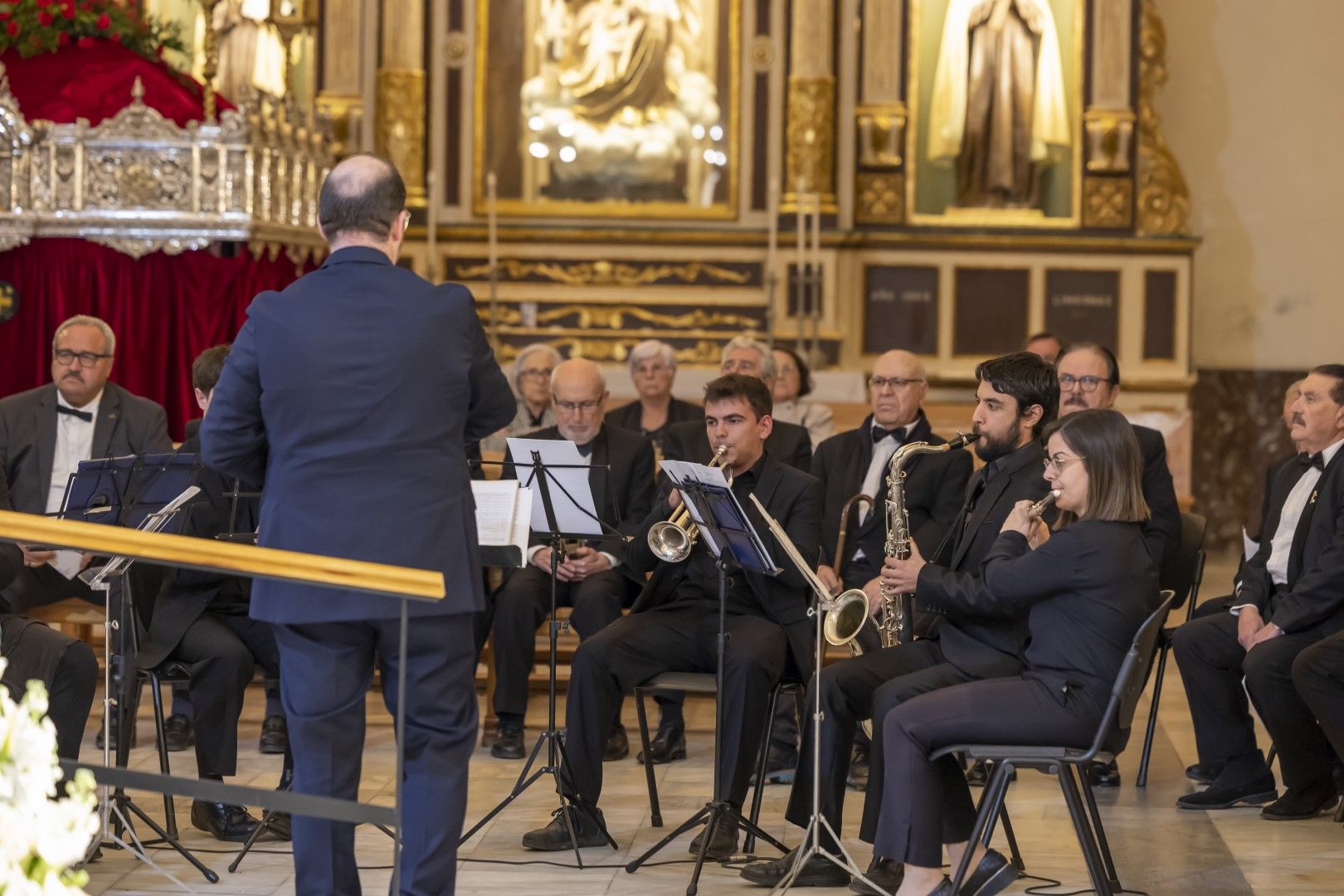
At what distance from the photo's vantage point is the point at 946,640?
4.76 metres

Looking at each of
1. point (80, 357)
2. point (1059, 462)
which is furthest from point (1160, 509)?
point (80, 357)

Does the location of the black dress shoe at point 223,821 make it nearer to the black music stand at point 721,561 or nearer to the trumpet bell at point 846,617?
the black music stand at point 721,561

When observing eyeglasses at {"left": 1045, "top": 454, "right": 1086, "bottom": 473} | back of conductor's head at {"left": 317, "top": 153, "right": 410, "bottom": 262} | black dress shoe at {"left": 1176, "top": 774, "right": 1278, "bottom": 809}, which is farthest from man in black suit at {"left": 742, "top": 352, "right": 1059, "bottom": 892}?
back of conductor's head at {"left": 317, "top": 153, "right": 410, "bottom": 262}

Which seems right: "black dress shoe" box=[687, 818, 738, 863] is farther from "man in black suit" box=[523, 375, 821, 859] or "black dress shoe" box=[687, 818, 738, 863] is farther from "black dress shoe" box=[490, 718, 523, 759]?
"black dress shoe" box=[490, 718, 523, 759]

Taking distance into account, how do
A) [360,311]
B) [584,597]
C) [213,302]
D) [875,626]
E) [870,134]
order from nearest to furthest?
[360,311] < [875,626] < [584,597] < [213,302] < [870,134]

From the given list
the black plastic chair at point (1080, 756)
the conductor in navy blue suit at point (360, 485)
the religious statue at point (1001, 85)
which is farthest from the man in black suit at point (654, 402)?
the religious statue at point (1001, 85)

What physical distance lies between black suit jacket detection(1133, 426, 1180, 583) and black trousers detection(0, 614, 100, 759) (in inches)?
133

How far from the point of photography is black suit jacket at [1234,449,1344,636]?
541 centimetres

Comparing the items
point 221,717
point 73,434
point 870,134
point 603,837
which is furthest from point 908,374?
point 870,134

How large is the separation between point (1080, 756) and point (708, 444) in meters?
2.46

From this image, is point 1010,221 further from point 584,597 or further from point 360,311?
point 360,311

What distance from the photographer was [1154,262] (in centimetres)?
1078

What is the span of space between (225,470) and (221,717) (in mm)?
1738

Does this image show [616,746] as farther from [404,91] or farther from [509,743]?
[404,91]
